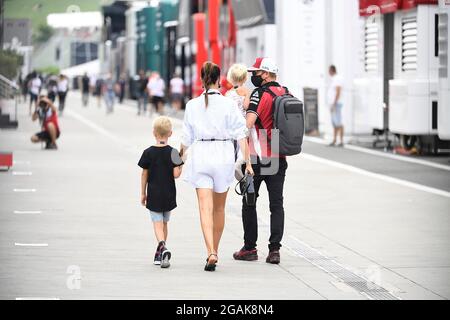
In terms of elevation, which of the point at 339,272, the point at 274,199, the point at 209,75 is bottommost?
the point at 339,272

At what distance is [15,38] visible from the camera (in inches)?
1716

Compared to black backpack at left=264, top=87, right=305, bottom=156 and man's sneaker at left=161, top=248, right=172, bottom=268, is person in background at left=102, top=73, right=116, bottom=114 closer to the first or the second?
black backpack at left=264, top=87, right=305, bottom=156

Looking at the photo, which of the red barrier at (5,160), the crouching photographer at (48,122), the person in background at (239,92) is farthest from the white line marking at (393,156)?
the person in background at (239,92)

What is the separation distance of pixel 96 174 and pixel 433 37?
807 centimetres

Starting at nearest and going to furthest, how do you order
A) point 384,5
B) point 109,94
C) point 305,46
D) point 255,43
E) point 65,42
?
point 384,5 → point 305,46 → point 255,43 → point 109,94 → point 65,42

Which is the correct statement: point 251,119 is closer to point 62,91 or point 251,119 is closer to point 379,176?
point 379,176

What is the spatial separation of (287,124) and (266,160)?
0.37 meters

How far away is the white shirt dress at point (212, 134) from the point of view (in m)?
11.1

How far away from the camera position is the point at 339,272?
10984mm

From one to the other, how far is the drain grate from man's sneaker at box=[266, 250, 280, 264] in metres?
0.31

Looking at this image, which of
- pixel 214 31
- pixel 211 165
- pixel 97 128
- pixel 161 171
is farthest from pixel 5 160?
pixel 214 31

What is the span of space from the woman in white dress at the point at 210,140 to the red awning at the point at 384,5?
615 inches
